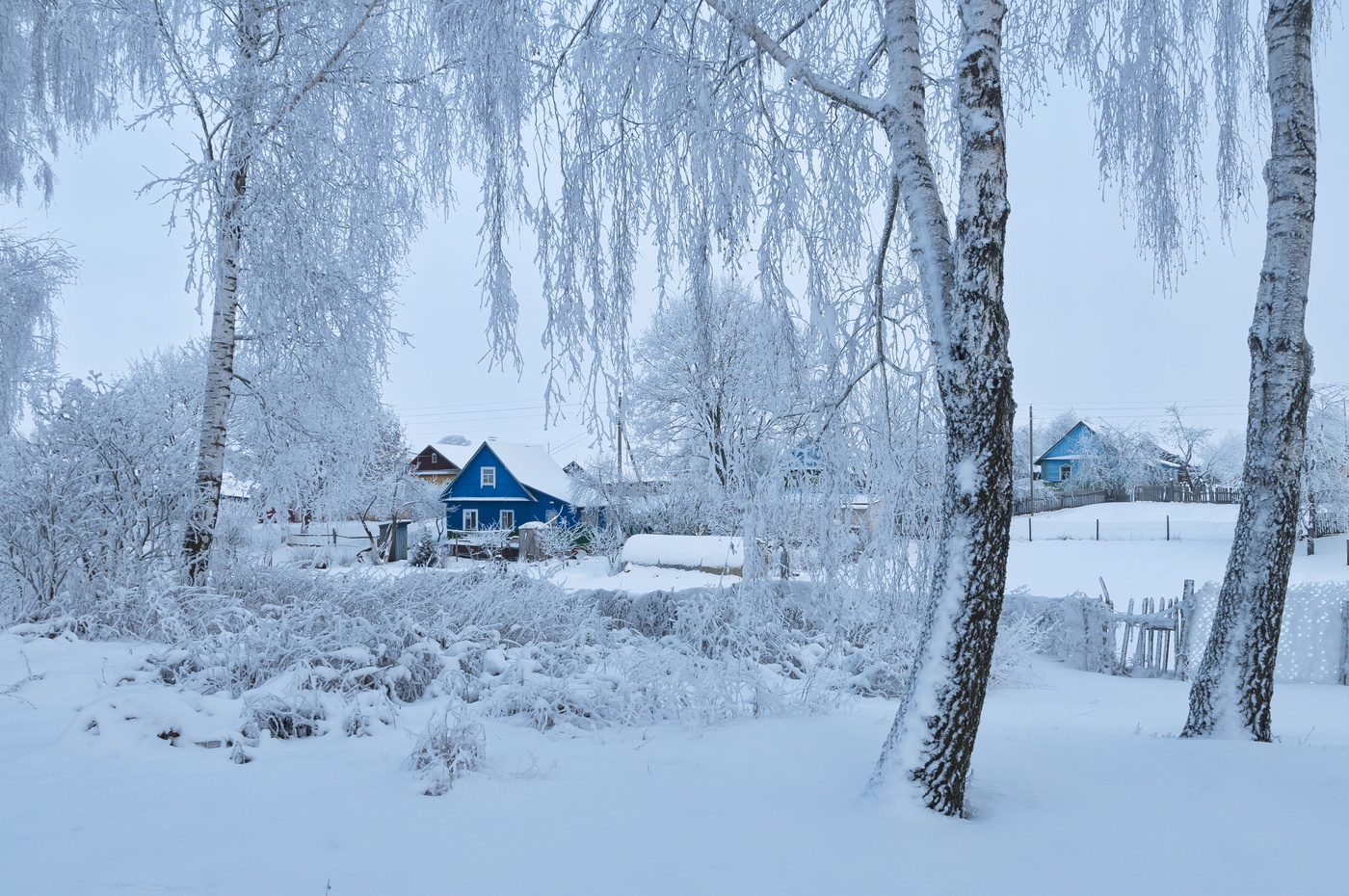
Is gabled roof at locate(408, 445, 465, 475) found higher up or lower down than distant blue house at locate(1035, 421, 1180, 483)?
lower down

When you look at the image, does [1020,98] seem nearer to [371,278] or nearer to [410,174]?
[410,174]

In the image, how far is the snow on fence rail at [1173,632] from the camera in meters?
7.20

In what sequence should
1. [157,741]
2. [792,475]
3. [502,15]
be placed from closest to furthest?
1. [157,741]
2. [502,15]
3. [792,475]

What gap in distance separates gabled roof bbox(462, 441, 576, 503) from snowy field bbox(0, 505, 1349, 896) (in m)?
25.8

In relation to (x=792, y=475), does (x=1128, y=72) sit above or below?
above

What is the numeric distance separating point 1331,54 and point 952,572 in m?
4.41

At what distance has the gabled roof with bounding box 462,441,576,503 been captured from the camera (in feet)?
99.0

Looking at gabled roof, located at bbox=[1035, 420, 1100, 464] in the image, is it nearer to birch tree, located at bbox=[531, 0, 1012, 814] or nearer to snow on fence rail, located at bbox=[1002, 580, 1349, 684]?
snow on fence rail, located at bbox=[1002, 580, 1349, 684]

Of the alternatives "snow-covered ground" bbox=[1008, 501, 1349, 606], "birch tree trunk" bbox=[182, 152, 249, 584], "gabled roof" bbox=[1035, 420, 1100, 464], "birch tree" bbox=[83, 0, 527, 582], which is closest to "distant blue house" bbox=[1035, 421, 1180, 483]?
"gabled roof" bbox=[1035, 420, 1100, 464]

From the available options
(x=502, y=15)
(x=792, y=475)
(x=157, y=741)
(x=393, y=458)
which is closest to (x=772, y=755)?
(x=792, y=475)

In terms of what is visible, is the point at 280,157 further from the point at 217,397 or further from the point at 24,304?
the point at 24,304

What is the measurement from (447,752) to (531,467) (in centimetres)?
2874

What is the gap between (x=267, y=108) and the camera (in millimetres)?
5914

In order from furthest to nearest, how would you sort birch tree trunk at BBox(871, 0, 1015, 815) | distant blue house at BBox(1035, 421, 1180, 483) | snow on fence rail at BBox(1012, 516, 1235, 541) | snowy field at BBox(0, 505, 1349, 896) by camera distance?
1. distant blue house at BBox(1035, 421, 1180, 483)
2. snow on fence rail at BBox(1012, 516, 1235, 541)
3. birch tree trunk at BBox(871, 0, 1015, 815)
4. snowy field at BBox(0, 505, 1349, 896)
